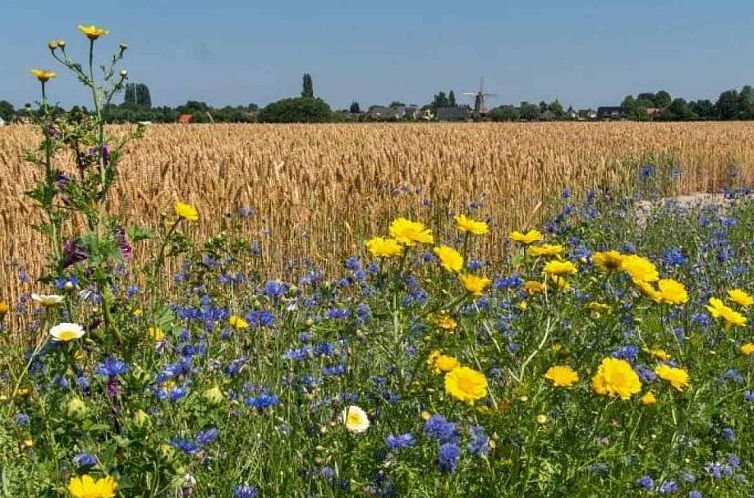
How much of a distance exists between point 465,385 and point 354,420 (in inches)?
14.8

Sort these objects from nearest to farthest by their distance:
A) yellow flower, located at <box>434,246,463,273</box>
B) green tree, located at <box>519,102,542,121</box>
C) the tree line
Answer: yellow flower, located at <box>434,246,463,273</box> → the tree line → green tree, located at <box>519,102,542,121</box>

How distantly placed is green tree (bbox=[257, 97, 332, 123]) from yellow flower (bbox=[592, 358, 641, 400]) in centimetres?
5128

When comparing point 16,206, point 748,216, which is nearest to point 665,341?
point 16,206

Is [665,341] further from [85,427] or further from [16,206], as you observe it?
[16,206]

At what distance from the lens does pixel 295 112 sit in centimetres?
5303

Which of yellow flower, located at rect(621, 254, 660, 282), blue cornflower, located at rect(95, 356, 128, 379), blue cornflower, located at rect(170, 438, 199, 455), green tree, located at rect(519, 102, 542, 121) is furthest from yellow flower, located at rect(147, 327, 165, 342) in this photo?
green tree, located at rect(519, 102, 542, 121)

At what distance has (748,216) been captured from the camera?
7977mm

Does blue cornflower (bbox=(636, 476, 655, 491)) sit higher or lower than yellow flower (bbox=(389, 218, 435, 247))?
lower

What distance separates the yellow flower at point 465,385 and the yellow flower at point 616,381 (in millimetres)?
328

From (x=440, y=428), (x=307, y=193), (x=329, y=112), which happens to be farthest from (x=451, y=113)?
(x=440, y=428)

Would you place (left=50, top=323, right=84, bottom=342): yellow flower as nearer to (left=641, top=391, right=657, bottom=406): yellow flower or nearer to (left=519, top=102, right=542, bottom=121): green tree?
(left=641, top=391, right=657, bottom=406): yellow flower

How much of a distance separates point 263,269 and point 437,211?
2255 mm

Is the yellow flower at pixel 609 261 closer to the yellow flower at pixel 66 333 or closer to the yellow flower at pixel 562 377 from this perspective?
the yellow flower at pixel 562 377

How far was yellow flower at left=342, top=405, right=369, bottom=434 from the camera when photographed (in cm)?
212
